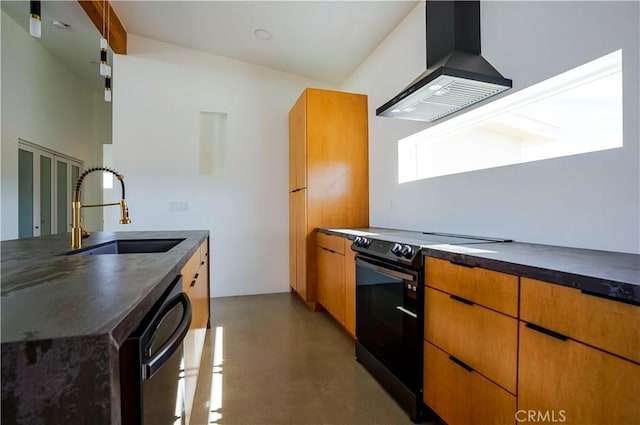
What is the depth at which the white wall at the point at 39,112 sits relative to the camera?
361 centimetres

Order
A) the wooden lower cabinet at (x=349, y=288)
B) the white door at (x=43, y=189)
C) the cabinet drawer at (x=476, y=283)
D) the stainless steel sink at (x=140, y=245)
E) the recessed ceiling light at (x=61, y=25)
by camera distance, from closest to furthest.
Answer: the cabinet drawer at (x=476, y=283) → the stainless steel sink at (x=140, y=245) → the wooden lower cabinet at (x=349, y=288) → the recessed ceiling light at (x=61, y=25) → the white door at (x=43, y=189)

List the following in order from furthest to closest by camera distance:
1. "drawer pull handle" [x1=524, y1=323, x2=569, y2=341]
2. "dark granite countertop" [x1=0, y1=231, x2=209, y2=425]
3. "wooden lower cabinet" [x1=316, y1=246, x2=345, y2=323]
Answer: "wooden lower cabinet" [x1=316, y1=246, x2=345, y2=323] < "drawer pull handle" [x1=524, y1=323, x2=569, y2=341] < "dark granite countertop" [x1=0, y1=231, x2=209, y2=425]

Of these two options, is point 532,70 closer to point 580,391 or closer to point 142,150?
point 580,391

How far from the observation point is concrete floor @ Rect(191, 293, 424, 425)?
1.71 metres

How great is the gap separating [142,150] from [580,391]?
168 inches

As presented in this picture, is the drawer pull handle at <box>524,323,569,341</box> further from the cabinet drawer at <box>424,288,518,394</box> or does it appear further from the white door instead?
the white door

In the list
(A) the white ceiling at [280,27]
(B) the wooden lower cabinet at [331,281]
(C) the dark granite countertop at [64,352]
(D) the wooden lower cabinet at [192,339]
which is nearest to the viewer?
(C) the dark granite countertop at [64,352]

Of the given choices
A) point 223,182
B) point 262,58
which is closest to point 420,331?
point 223,182

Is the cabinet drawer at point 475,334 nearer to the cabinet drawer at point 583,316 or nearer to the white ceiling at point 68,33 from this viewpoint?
the cabinet drawer at point 583,316

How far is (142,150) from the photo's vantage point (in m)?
3.78

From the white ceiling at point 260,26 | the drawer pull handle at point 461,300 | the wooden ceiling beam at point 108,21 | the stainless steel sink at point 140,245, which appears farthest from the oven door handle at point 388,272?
the wooden ceiling beam at point 108,21

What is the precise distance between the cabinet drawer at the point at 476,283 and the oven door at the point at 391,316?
12 cm

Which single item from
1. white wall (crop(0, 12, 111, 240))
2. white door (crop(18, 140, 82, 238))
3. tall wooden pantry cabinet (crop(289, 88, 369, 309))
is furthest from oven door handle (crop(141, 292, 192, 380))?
white door (crop(18, 140, 82, 238))

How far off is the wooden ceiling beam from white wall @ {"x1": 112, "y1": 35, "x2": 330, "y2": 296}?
123 mm
